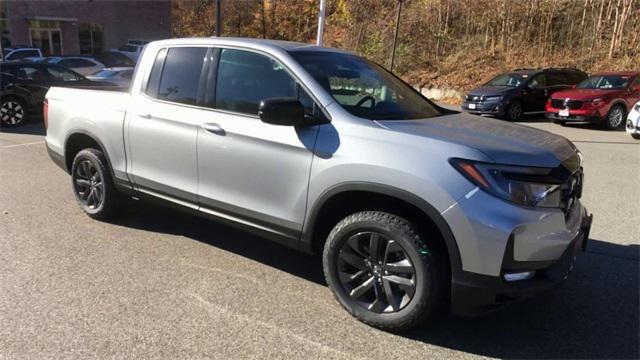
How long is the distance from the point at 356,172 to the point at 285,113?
59cm

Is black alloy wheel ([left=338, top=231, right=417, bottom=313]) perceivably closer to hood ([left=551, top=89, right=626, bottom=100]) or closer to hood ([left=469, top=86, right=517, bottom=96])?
hood ([left=551, top=89, right=626, bottom=100])

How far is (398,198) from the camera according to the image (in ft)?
10.4

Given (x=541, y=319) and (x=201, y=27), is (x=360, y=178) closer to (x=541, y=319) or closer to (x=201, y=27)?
(x=541, y=319)

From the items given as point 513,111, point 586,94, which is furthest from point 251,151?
point 513,111

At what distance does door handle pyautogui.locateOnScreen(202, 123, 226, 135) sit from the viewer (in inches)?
155

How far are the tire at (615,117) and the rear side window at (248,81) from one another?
13.1 metres

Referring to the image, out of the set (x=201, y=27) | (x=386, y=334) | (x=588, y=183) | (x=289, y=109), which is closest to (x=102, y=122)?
(x=289, y=109)

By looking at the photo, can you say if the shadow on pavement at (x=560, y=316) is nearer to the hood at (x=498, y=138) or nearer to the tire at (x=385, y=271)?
the tire at (x=385, y=271)

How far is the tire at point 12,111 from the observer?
39.4 feet

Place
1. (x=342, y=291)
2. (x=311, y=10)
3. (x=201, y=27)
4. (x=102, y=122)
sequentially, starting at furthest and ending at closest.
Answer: (x=201, y=27)
(x=311, y=10)
(x=102, y=122)
(x=342, y=291)

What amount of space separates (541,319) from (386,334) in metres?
1.10

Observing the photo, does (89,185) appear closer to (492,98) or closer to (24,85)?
(24,85)

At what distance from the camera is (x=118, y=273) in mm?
4109

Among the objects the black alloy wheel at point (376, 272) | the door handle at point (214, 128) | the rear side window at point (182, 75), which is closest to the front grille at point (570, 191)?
→ the black alloy wheel at point (376, 272)
